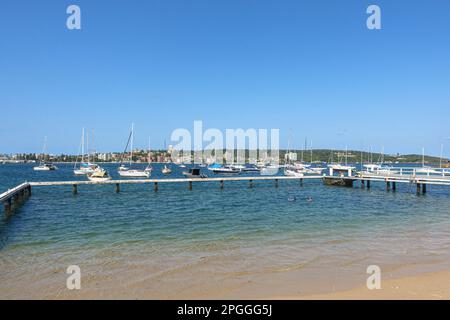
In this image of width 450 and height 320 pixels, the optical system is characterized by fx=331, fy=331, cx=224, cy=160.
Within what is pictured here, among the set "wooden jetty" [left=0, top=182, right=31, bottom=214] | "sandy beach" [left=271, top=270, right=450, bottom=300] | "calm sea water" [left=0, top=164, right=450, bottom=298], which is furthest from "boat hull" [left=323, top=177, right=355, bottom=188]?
"sandy beach" [left=271, top=270, right=450, bottom=300]

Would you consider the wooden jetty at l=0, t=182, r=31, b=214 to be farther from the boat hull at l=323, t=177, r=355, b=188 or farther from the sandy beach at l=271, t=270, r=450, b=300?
the boat hull at l=323, t=177, r=355, b=188

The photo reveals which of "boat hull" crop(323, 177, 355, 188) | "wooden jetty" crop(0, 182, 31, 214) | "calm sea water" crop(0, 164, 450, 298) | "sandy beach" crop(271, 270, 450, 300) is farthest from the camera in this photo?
"boat hull" crop(323, 177, 355, 188)

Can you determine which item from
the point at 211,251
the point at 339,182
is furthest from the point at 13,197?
the point at 339,182

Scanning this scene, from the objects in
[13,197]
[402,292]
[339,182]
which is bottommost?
[339,182]

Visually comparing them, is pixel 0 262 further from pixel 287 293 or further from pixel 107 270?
pixel 287 293

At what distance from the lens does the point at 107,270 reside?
34.4 feet

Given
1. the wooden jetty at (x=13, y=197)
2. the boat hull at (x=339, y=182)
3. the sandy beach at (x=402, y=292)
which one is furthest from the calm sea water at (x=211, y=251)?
the boat hull at (x=339, y=182)

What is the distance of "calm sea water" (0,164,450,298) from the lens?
9117mm

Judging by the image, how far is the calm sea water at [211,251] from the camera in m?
9.12

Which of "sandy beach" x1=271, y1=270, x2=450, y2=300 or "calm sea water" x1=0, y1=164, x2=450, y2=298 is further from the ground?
"sandy beach" x1=271, y1=270, x2=450, y2=300

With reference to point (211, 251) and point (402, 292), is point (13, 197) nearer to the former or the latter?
point (211, 251)

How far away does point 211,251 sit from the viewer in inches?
504
